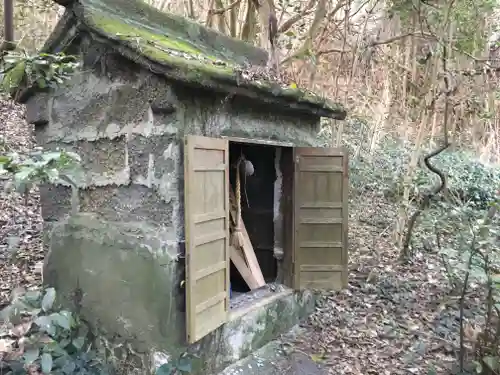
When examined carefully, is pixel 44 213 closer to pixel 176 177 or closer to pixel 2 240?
pixel 176 177

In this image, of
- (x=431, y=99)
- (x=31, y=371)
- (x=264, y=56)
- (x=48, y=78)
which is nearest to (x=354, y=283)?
(x=431, y=99)

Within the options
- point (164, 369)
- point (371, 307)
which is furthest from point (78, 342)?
point (371, 307)

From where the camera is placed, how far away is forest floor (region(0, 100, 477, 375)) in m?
4.61

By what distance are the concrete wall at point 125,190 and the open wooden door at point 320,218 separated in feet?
4.14

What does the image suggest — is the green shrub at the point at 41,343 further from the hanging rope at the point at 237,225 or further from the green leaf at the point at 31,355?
the hanging rope at the point at 237,225

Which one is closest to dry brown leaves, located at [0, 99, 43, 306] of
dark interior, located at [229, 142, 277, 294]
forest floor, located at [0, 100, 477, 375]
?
forest floor, located at [0, 100, 477, 375]

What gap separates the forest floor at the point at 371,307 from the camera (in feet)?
15.1

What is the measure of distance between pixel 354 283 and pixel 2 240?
189 inches

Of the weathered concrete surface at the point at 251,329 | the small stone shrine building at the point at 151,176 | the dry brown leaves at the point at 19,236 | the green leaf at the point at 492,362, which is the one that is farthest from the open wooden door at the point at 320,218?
the dry brown leaves at the point at 19,236

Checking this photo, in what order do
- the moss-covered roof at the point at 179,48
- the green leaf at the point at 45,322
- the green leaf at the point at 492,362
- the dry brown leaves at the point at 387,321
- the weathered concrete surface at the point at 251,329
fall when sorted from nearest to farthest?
the green leaf at the point at 45,322, the moss-covered roof at the point at 179,48, the green leaf at the point at 492,362, the weathered concrete surface at the point at 251,329, the dry brown leaves at the point at 387,321

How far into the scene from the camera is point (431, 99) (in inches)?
265

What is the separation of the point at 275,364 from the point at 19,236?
3.76 meters

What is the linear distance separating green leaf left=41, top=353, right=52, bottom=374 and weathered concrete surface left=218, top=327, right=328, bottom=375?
5.06 feet

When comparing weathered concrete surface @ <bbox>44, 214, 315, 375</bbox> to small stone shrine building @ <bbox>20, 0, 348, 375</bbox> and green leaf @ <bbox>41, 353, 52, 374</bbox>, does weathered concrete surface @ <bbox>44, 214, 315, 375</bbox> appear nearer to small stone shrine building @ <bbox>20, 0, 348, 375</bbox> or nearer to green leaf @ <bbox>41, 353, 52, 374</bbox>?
small stone shrine building @ <bbox>20, 0, 348, 375</bbox>
